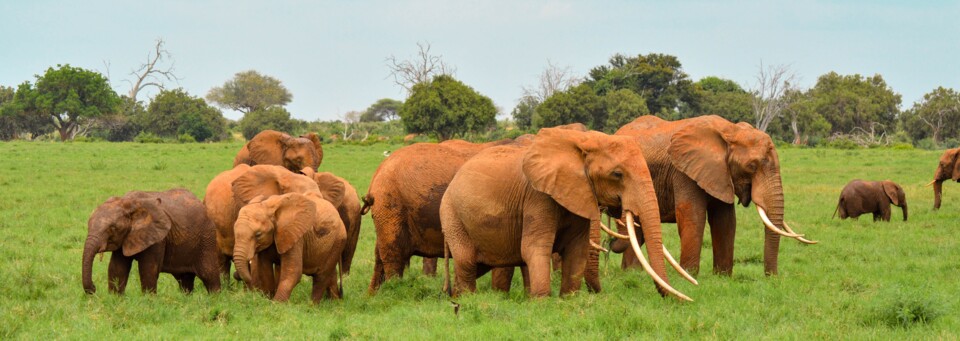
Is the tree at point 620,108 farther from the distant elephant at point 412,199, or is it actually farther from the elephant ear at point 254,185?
the elephant ear at point 254,185

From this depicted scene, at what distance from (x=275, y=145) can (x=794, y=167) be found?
22.8m

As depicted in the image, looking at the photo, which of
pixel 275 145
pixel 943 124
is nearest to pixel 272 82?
pixel 943 124

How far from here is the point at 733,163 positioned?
1097cm

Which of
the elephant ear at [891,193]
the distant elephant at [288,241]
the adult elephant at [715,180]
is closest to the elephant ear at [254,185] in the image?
the distant elephant at [288,241]

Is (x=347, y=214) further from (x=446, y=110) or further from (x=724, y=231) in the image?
(x=446, y=110)

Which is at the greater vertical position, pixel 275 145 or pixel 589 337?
pixel 275 145

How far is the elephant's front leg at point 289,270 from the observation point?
9750 mm

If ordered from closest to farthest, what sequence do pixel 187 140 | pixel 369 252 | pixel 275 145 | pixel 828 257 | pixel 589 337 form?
pixel 589 337 < pixel 828 257 < pixel 369 252 < pixel 275 145 < pixel 187 140

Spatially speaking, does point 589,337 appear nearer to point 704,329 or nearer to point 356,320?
point 704,329

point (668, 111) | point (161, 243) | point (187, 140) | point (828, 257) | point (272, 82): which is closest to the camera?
point (161, 243)

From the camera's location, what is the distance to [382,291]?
10859mm

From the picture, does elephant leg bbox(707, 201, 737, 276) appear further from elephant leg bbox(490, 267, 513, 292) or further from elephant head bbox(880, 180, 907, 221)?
elephant head bbox(880, 180, 907, 221)

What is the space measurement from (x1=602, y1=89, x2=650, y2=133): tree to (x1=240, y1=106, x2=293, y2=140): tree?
74.7ft

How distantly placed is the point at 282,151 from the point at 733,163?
29.0ft
